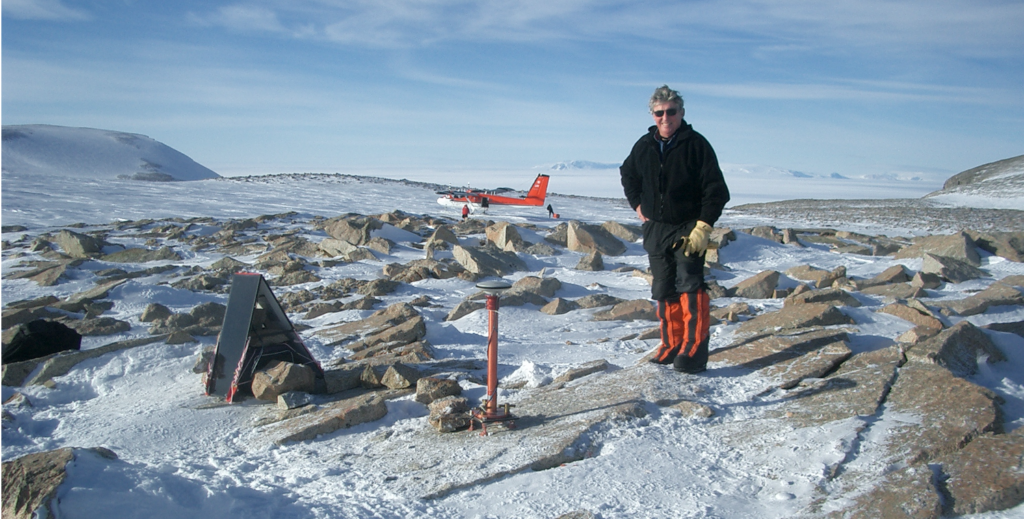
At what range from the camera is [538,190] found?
105 ft

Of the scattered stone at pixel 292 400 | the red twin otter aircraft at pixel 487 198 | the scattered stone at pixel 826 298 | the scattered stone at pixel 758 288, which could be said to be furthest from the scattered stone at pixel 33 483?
the red twin otter aircraft at pixel 487 198

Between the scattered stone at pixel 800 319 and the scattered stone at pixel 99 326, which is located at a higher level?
the scattered stone at pixel 800 319

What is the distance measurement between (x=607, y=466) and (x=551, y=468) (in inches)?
11.4

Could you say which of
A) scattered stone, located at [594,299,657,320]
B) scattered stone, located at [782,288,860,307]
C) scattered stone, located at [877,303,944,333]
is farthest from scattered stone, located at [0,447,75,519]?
scattered stone, located at [782,288,860,307]

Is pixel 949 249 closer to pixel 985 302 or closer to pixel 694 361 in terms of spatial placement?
pixel 985 302

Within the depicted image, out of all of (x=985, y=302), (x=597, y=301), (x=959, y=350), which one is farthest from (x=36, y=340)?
(x=985, y=302)

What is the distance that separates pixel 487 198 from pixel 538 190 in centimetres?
386

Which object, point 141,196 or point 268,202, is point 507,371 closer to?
point 268,202

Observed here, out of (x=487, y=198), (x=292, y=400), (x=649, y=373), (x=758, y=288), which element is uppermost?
(x=487, y=198)

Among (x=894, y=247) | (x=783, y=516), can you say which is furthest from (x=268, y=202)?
(x=783, y=516)

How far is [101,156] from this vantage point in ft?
122

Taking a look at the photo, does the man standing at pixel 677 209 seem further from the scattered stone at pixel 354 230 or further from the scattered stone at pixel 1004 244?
the scattered stone at pixel 1004 244

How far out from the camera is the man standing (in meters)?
4.34

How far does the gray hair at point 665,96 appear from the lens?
4.30m
